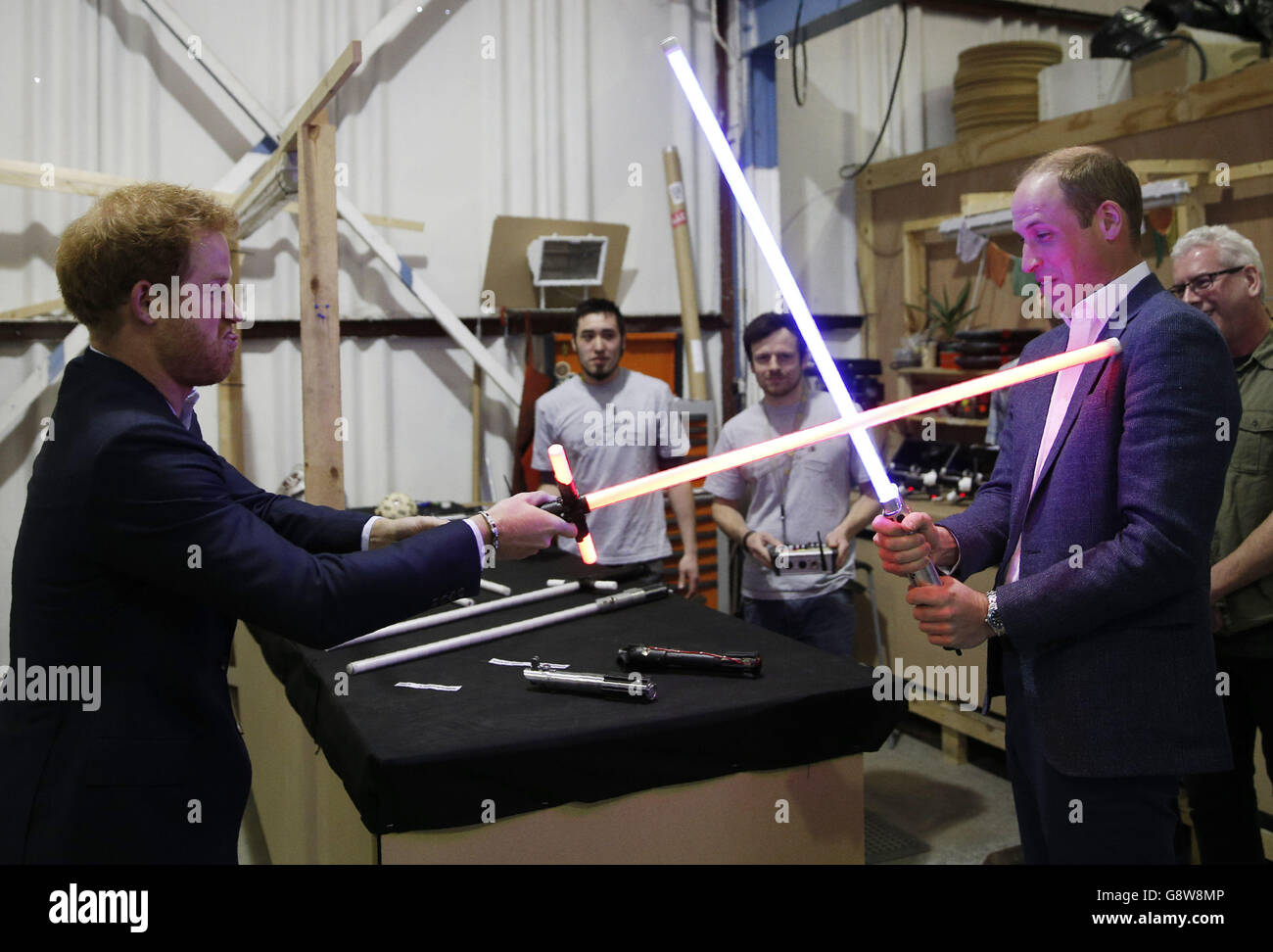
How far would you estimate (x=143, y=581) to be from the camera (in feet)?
4.91

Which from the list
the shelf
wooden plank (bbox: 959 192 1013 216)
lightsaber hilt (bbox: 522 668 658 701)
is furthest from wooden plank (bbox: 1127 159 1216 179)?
lightsaber hilt (bbox: 522 668 658 701)

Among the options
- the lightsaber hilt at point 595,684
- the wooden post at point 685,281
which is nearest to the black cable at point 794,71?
the wooden post at point 685,281

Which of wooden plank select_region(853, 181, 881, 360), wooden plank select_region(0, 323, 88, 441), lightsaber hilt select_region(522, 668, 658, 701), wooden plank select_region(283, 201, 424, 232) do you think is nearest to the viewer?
lightsaber hilt select_region(522, 668, 658, 701)

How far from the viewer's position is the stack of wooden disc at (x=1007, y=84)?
5184mm

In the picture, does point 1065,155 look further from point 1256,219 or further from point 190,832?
point 1256,219

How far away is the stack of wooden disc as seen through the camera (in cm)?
518

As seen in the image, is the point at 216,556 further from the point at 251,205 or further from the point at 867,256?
the point at 867,256

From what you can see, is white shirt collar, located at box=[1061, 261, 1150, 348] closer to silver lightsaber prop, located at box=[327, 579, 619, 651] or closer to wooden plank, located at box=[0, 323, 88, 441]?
silver lightsaber prop, located at box=[327, 579, 619, 651]

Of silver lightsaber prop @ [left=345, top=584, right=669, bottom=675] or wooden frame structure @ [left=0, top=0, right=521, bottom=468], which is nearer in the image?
silver lightsaber prop @ [left=345, top=584, right=669, bottom=675]

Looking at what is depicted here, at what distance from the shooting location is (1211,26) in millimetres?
4609

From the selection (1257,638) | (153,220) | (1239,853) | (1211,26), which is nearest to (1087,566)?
(1257,638)

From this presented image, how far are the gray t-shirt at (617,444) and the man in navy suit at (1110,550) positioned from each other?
7.66ft

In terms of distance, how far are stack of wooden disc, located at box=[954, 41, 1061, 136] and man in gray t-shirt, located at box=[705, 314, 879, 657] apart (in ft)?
8.11

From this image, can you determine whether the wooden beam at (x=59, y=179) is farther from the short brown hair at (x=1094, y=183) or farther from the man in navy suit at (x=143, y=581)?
the short brown hair at (x=1094, y=183)
